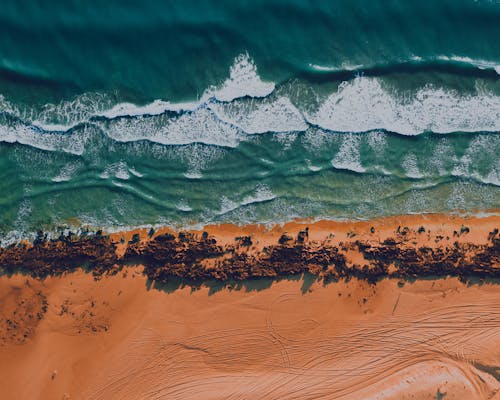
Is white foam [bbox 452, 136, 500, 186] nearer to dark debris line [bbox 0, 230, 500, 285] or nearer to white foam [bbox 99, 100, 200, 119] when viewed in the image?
dark debris line [bbox 0, 230, 500, 285]

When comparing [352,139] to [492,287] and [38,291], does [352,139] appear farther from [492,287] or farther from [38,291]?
[38,291]

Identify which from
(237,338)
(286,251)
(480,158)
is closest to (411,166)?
(480,158)

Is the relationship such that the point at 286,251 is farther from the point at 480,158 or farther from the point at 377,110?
the point at 480,158

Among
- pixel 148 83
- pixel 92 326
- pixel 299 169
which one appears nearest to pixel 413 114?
pixel 299 169

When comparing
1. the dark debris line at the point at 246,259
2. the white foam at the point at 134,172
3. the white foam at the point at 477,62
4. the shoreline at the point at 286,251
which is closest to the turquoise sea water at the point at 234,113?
the white foam at the point at 134,172

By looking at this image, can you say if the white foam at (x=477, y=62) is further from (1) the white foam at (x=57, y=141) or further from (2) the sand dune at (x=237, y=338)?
(1) the white foam at (x=57, y=141)

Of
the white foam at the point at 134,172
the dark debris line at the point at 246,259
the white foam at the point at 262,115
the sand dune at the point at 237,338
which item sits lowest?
the sand dune at the point at 237,338
